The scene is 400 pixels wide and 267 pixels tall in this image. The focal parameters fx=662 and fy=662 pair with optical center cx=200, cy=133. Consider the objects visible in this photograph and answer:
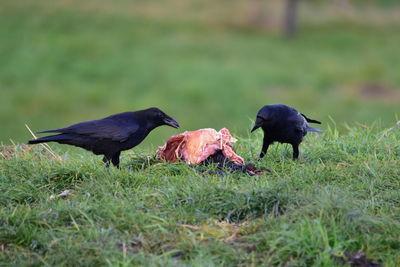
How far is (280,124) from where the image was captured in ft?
20.6

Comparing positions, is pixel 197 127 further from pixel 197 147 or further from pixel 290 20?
pixel 290 20

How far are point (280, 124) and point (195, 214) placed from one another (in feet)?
5.77

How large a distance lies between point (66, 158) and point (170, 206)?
6.13ft

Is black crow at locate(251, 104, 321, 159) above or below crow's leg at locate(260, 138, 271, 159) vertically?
above

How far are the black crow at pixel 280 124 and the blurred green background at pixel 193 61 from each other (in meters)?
7.57

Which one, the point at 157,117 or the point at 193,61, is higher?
the point at 157,117

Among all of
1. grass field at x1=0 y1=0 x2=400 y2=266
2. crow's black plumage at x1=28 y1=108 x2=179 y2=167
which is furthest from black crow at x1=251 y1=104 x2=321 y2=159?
crow's black plumage at x1=28 y1=108 x2=179 y2=167

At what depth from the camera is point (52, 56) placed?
20.2 m

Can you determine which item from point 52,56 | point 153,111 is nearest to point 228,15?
point 52,56

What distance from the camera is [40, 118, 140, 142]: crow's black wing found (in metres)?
6.17

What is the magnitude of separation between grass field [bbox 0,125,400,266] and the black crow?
1.05 ft

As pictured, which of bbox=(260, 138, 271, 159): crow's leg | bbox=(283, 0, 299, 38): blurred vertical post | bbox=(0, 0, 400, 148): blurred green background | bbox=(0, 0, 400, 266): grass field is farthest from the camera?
bbox=(283, 0, 299, 38): blurred vertical post

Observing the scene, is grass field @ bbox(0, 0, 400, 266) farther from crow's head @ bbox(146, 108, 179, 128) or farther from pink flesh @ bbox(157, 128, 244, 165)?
crow's head @ bbox(146, 108, 179, 128)

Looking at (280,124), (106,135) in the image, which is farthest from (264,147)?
(106,135)
